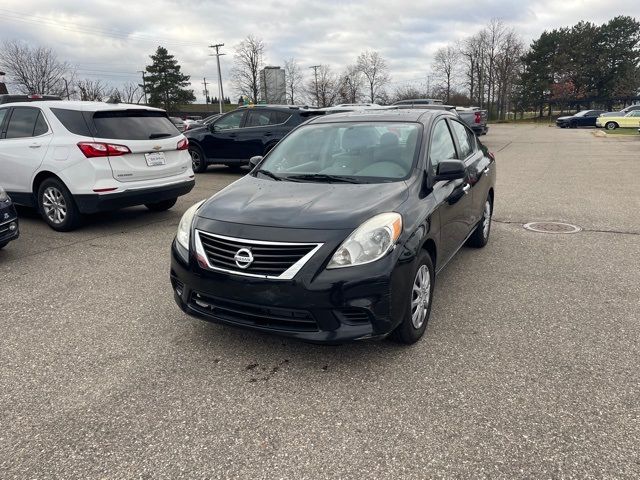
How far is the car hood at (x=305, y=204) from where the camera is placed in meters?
3.11

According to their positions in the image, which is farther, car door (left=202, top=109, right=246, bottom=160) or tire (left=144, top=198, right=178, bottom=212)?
car door (left=202, top=109, right=246, bottom=160)

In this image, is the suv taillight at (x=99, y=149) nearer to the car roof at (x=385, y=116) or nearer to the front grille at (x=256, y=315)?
the car roof at (x=385, y=116)

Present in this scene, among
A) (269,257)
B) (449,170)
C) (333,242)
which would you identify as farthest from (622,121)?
(269,257)

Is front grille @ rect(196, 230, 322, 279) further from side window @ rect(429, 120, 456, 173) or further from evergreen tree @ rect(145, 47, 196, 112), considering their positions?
evergreen tree @ rect(145, 47, 196, 112)

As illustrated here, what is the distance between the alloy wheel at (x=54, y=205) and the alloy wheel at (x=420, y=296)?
17.1 ft

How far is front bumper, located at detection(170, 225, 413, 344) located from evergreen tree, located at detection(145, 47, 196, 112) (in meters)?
78.3

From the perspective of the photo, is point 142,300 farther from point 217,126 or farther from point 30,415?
point 217,126

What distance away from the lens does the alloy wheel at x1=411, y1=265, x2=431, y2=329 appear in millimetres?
3359

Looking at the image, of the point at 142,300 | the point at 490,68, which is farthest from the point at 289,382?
the point at 490,68

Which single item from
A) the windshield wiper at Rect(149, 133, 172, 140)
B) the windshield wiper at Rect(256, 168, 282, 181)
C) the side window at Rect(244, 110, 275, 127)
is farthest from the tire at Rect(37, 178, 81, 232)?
the side window at Rect(244, 110, 275, 127)

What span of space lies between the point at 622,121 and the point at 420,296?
38.8 metres

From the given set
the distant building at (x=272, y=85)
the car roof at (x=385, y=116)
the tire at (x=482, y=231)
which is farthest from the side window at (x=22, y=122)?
the distant building at (x=272, y=85)

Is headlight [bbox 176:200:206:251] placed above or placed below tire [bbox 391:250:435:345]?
above

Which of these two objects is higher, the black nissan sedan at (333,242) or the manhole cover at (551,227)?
the black nissan sedan at (333,242)
